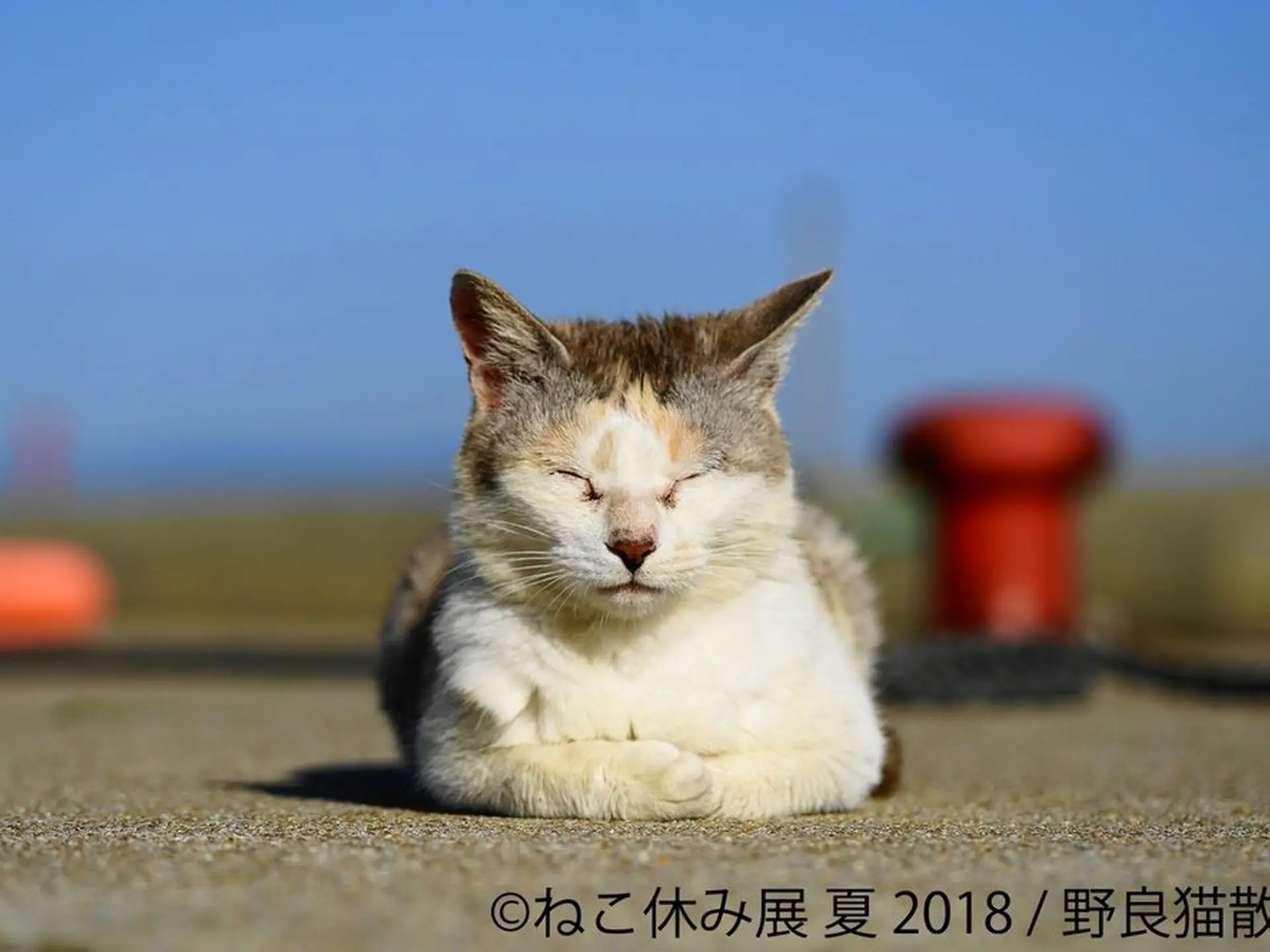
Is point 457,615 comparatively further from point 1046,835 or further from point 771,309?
point 1046,835

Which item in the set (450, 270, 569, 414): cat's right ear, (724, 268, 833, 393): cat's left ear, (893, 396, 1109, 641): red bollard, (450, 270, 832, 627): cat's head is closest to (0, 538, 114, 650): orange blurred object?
(893, 396, 1109, 641): red bollard

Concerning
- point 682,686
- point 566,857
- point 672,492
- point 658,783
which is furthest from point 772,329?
point 566,857

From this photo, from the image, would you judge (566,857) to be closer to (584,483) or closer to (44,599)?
(584,483)

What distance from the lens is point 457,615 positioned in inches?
171

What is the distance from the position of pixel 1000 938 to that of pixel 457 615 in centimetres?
195

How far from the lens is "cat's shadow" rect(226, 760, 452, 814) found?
4617mm

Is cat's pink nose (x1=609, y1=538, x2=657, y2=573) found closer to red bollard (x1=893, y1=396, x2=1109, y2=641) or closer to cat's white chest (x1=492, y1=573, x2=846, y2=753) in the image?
cat's white chest (x1=492, y1=573, x2=846, y2=753)

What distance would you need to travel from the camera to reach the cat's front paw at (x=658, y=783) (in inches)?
153

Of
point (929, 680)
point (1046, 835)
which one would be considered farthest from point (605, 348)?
point (929, 680)

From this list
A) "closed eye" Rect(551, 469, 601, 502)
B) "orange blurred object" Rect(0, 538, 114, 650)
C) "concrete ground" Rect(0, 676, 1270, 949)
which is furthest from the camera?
"orange blurred object" Rect(0, 538, 114, 650)

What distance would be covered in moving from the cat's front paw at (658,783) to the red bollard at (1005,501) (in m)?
6.81

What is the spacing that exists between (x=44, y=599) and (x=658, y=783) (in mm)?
10851

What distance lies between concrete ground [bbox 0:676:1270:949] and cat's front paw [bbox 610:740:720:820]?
0.05 meters

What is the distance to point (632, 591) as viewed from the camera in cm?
396
